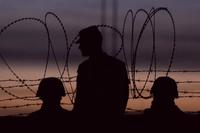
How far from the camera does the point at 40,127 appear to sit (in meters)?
5.55

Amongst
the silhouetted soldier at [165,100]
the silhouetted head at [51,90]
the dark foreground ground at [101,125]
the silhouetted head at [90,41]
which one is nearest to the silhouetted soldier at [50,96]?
the silhouetted head at [51,90]

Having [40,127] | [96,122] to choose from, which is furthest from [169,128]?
[40,127]

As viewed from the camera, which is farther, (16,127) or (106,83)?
(106,83)

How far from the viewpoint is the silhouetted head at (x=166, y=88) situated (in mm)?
7020

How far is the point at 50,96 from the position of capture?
7.12 meters

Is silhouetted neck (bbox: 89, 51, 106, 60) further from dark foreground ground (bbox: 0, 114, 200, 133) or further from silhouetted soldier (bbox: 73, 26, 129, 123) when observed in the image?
dark foreground ground (bbox: 0, 114, 200, 133)

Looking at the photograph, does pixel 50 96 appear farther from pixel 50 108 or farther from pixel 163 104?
pixel 163 104

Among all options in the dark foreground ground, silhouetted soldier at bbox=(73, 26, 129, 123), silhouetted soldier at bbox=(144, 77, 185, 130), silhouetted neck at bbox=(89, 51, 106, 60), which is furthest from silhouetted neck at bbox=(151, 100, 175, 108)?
the dark foreground ground

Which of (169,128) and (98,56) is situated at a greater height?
(98,56)

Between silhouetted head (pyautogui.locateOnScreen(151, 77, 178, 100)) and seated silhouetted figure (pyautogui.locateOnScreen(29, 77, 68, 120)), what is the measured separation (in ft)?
3.61

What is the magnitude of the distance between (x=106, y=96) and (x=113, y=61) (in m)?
0.42

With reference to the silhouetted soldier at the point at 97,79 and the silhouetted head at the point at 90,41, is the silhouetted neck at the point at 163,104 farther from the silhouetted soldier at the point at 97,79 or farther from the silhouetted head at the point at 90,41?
the silhouetted head at the point at 90,41

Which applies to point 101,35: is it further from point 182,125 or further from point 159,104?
point 182,125

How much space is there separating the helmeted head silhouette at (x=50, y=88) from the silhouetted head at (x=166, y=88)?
1.11 meters
